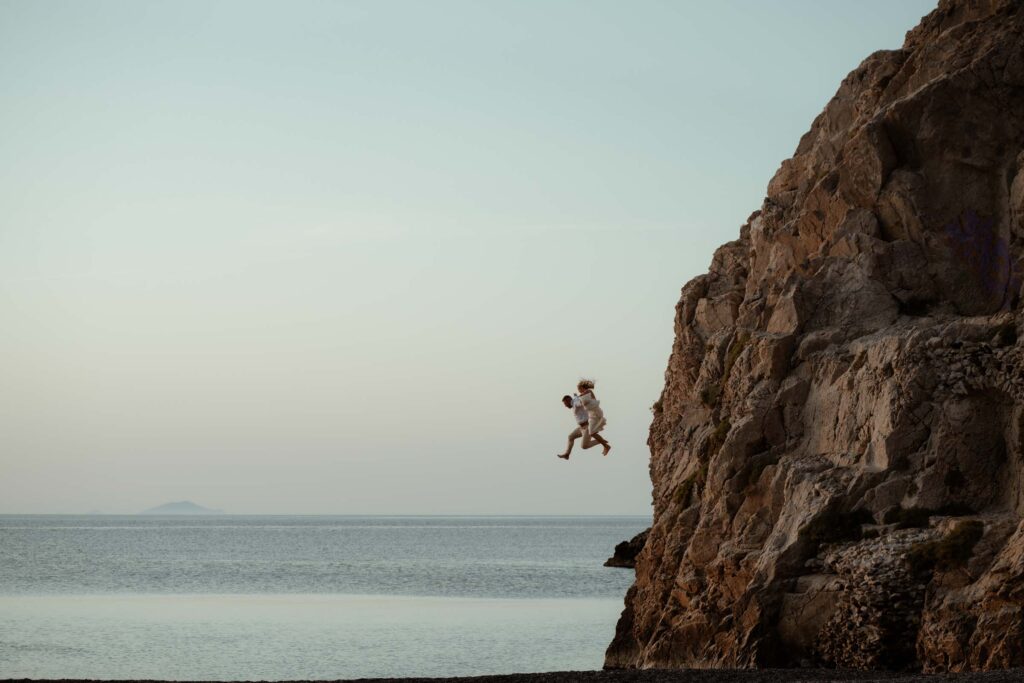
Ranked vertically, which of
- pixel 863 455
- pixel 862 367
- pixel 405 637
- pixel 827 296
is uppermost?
pixel 827 296

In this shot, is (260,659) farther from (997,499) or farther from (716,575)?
(997,499)

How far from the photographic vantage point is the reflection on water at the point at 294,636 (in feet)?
135

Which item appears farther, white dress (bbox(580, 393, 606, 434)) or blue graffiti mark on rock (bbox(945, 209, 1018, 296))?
blue graffiti mark on rock (bbox(945, 209, 1018, 296))

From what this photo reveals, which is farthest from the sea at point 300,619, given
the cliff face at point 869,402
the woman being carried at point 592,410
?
the woman being carried at point 592,410

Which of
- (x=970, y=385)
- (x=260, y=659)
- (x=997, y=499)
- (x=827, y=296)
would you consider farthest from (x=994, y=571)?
(x=260, y=659)

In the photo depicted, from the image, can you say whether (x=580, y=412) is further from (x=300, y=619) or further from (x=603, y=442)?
(x=300, y=619)

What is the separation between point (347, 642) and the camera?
4922cm

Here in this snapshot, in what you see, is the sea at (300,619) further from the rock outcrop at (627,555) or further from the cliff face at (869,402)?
the cliff face at (869,402)

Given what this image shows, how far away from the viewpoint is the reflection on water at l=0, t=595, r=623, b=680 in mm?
41125

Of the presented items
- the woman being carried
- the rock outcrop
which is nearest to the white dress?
the woman being carried

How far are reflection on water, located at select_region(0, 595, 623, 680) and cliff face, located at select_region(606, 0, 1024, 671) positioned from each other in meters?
7.91

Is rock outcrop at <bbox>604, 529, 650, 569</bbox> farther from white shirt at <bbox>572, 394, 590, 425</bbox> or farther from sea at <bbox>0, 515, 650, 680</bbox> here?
white shirt at <bbox>572, 394, 590, 425</bbox>

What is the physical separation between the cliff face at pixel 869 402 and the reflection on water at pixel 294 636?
7.91 meters

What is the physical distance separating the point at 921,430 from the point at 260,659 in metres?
25.0
